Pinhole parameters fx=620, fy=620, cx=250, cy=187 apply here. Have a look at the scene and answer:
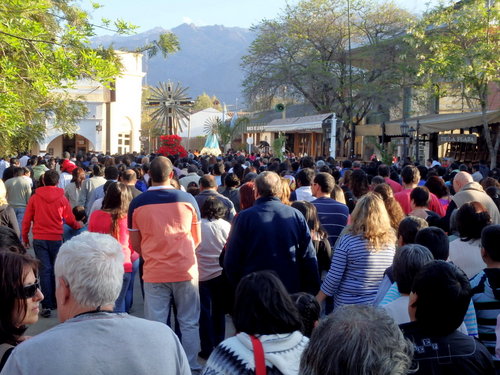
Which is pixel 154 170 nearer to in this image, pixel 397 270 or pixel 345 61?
pixel 397 270

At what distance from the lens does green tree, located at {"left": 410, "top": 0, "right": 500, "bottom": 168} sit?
18156mm

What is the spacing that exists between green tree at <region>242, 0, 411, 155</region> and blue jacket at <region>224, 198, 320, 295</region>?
92.7ft

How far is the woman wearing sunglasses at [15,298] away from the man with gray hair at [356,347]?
1.35 metres

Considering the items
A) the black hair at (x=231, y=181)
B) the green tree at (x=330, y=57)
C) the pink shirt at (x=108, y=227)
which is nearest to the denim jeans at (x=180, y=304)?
the pink shirt at (x=108, y=227)

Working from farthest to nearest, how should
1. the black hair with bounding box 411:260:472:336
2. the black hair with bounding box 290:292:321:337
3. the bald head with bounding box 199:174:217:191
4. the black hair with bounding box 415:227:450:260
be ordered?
1. the bald head with bounding box 199:174:217:191
2. the black hair with bounding box 415:227:450:260
3. the black hair with bounding box 290:292:321:337
4. the black hair with bounding box 411:260:472:336

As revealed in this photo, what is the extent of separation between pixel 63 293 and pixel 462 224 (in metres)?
3.49

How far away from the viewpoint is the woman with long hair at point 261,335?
2650 millimetres

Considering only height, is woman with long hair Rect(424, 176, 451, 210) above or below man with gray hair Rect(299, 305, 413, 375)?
→ above

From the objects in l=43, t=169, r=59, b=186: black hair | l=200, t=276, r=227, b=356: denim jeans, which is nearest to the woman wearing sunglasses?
l=200, t=276, r=227, b=356: denim jeans

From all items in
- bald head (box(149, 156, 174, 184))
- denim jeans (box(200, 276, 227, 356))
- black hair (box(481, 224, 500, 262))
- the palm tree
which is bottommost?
denim jeans (box(200, 276, 227, 356))

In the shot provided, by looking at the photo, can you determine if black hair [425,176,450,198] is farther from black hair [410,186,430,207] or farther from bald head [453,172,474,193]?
black hair [410,186,430,207]

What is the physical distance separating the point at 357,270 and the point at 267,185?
989 mm

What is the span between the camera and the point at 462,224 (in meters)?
4.97

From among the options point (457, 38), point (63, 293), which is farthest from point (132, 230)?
point (457, 38)
